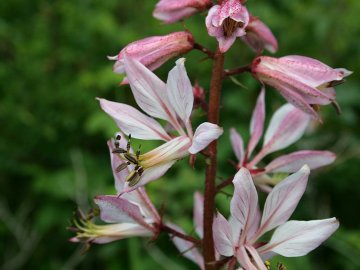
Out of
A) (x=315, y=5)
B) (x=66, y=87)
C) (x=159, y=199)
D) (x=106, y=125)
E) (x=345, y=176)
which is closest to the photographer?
(x=159, y=199)

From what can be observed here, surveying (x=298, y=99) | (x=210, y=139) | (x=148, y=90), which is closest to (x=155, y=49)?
(x=148, y=90)

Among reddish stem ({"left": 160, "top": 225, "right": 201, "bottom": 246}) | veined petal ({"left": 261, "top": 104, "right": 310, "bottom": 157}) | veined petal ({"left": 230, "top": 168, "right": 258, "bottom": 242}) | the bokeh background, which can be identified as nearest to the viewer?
veined petal ({"left": 230, "top": 168, "right": 258, "bottom": 242})

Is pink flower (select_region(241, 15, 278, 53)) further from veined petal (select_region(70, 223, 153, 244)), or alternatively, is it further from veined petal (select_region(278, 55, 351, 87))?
veined petal (select_region(70, 223, 153, 244))

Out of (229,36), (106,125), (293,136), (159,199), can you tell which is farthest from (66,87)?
(229,36)

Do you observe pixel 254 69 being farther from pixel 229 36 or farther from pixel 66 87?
pixel 66 87

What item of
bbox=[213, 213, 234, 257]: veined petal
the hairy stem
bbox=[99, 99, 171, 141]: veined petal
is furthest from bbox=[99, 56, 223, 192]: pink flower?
bbox=[213, 213, 234, 257]: veined petal

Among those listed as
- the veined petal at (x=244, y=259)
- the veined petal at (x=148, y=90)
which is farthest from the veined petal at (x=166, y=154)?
the veined petal at (x=244, y=259)

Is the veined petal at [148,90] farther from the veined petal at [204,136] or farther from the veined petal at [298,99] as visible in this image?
the veined petal at [298,99]

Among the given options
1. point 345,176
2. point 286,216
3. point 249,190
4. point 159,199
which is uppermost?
point 249,190
